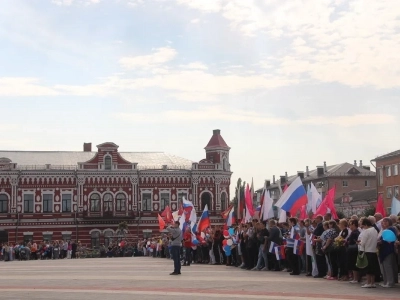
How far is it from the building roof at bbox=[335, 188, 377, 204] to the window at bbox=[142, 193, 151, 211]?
34037 mm

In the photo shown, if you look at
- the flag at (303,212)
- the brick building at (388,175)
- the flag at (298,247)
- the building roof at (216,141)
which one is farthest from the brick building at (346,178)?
the flag at (298,247)

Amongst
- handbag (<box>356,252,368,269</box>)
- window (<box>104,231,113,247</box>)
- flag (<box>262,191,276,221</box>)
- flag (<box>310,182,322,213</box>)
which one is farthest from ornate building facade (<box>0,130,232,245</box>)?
handbag (<box>356,252,368,269</box>)

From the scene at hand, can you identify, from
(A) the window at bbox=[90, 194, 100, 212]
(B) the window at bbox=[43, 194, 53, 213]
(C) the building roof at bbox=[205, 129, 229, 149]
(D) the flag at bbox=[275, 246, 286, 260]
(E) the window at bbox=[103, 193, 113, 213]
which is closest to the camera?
(D) the flag at bbox=[275, 246, 286, 260]

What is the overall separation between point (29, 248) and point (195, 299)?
130ft

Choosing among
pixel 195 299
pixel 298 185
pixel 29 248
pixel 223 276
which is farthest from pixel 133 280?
pixel 29 248

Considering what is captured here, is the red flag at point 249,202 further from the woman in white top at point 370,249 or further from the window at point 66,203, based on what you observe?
the window at point 66,203

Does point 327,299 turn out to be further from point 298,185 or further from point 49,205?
point 49,205

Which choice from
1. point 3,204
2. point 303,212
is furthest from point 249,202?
point 3,204

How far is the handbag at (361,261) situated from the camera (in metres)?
17.0

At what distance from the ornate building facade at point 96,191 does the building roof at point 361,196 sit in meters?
28.2

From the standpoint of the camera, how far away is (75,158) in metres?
73.4

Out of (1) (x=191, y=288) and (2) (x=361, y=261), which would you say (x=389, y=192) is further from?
(1) (x=191, y=288)

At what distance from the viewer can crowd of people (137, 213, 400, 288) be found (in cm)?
1702

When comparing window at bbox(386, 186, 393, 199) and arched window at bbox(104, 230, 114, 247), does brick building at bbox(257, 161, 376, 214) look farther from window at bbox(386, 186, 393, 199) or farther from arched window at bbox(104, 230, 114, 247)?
arched window at bbox(104, 230, 114, 247)
